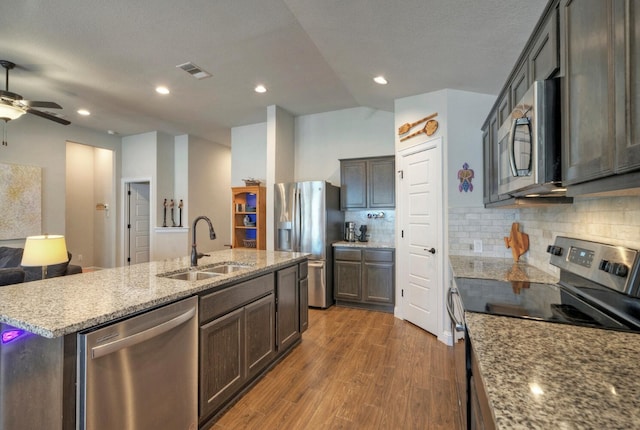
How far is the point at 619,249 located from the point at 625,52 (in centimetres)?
85

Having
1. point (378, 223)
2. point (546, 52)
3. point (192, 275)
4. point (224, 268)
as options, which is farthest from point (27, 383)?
point (378, 223)

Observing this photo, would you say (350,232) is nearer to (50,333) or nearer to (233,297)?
(233,297)

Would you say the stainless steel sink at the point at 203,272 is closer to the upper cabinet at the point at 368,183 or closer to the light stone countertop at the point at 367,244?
the light stone countertop at the point at 367,244

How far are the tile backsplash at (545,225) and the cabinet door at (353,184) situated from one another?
1.49 metres

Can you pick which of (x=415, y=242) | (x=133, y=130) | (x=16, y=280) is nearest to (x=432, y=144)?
(x=415, y=242)

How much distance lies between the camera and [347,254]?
4.26 m

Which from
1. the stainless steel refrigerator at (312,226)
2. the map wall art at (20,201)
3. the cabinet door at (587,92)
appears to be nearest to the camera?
the cabinet door at (587,92)

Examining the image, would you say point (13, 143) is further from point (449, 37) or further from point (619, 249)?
point (619, 249)

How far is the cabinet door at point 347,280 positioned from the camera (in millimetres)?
4199

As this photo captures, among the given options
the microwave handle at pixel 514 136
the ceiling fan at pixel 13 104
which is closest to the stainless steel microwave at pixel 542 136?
the microwave handle at pixel 514 136

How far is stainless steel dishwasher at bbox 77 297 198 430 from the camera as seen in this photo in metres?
1.22

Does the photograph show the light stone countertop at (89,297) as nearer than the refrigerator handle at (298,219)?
Yes

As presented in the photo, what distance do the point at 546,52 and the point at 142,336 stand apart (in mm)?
2238

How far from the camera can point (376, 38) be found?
8.21 feet
